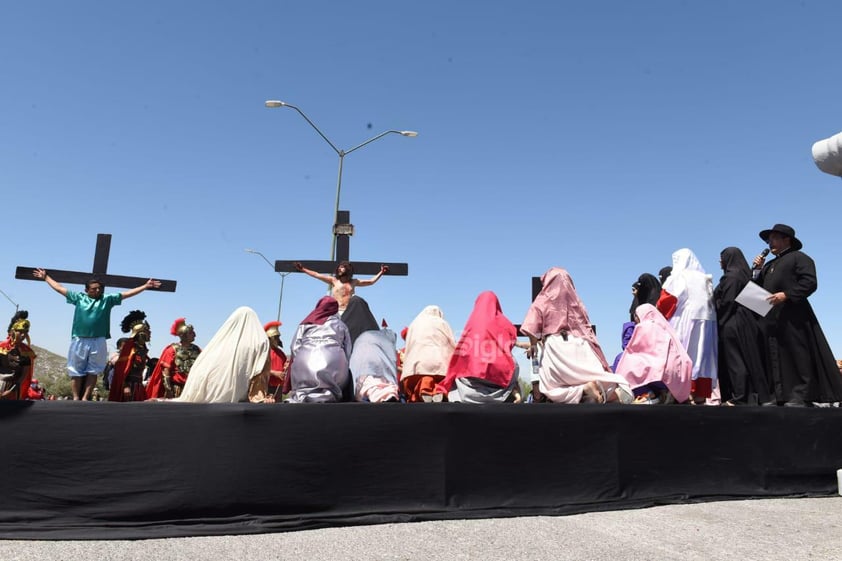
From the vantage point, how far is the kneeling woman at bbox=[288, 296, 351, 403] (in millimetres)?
4895

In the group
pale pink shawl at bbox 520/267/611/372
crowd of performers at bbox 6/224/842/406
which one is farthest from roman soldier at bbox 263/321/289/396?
pale pink shawl at bbox 520/267/611/372

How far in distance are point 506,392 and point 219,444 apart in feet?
8.45

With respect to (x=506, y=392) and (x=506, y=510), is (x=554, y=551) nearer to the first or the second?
(x=506, y=510)

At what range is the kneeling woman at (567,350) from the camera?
538 cm

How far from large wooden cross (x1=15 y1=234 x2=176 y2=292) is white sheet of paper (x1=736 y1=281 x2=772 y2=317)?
797 centimetres

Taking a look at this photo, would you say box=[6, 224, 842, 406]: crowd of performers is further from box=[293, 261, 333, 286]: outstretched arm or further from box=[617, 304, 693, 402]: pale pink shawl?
box=[293, 261, 333, 286]: outstretched arm

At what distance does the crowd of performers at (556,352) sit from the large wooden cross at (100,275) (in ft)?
4.84

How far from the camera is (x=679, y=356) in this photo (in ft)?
19.0

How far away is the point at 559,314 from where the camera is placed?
18.9 feet

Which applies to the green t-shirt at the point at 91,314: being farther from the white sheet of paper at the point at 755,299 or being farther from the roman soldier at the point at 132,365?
the white sheet of paper at the point at 755,299

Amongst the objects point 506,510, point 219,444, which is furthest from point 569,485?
point 219,444

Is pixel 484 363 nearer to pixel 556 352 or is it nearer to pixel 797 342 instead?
pixel 556 352

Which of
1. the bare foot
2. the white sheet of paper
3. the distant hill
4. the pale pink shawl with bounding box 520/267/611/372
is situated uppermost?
the white sheet of paper

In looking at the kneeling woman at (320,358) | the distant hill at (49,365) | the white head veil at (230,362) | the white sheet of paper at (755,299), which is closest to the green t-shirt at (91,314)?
the white head veil at (230,362)
